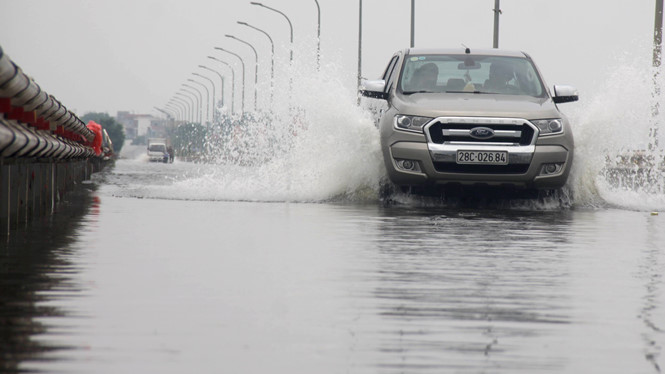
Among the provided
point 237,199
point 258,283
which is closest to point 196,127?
point 237,199

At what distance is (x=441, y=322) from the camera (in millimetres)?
6277

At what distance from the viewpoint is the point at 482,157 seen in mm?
15844

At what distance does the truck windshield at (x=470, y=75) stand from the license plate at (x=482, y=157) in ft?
4.90

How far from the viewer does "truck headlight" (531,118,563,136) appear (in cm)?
1606

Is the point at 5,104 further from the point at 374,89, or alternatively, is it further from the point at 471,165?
the point at 374,89

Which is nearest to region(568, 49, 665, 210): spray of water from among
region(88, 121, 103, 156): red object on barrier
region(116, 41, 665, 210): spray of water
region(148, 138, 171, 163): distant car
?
region(116, 41, 665, 210): spray of water

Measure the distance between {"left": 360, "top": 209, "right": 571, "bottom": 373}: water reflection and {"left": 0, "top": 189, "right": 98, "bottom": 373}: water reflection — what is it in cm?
140

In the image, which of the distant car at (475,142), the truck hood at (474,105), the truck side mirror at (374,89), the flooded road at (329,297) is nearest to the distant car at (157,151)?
the truck side mirror at (374,89)

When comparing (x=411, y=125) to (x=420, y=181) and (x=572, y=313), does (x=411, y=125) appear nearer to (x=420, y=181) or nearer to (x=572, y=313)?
(x=420, y=181)

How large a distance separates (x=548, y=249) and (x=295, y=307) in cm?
414

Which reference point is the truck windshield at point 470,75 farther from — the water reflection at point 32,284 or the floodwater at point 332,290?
the water reflection at point 32,284

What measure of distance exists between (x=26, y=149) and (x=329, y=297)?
12.7ft

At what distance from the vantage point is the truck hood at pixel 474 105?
15969 millimetres

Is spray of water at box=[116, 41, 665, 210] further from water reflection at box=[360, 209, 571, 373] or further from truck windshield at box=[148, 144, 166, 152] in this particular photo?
truck windshield at box=[148, 144, 166, 152]
